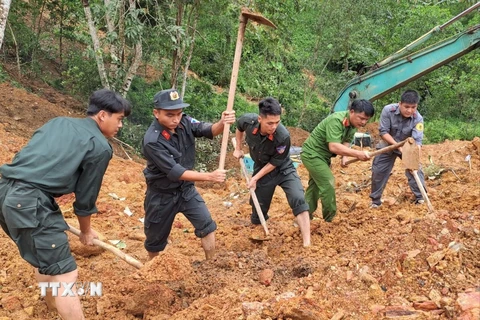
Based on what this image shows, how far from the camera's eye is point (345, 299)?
286 centimetres

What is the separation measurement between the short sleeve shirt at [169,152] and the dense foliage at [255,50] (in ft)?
15.3

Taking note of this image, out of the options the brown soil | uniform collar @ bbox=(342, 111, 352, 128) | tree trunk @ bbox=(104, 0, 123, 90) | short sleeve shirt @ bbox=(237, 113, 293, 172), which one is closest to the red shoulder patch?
the brown soil

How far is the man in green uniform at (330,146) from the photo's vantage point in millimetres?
4613

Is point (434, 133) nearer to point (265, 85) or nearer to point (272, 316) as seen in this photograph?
point (265, 85)

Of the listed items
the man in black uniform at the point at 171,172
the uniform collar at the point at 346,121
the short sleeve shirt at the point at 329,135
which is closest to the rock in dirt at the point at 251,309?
the man in black uniform at the point at 171,172

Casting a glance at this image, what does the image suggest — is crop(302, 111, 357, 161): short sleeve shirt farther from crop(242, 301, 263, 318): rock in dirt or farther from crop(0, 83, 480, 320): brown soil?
crop(242, 301, 263, 318): rock in dirt

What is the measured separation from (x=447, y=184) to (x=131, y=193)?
506 centimetres

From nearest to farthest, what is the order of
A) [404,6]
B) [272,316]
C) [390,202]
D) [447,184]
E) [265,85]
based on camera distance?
[272,316] → [390,202] → [447,184] → [404,6] → [265,85]

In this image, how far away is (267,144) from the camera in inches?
180

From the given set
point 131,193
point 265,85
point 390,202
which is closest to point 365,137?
point 265,85

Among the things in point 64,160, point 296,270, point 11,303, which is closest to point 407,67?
point 296,270

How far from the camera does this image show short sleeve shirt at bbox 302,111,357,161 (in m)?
4.77

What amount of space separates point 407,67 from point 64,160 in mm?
6711

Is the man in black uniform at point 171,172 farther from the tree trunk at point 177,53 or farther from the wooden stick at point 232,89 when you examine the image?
the tree trunk at point 177,53
